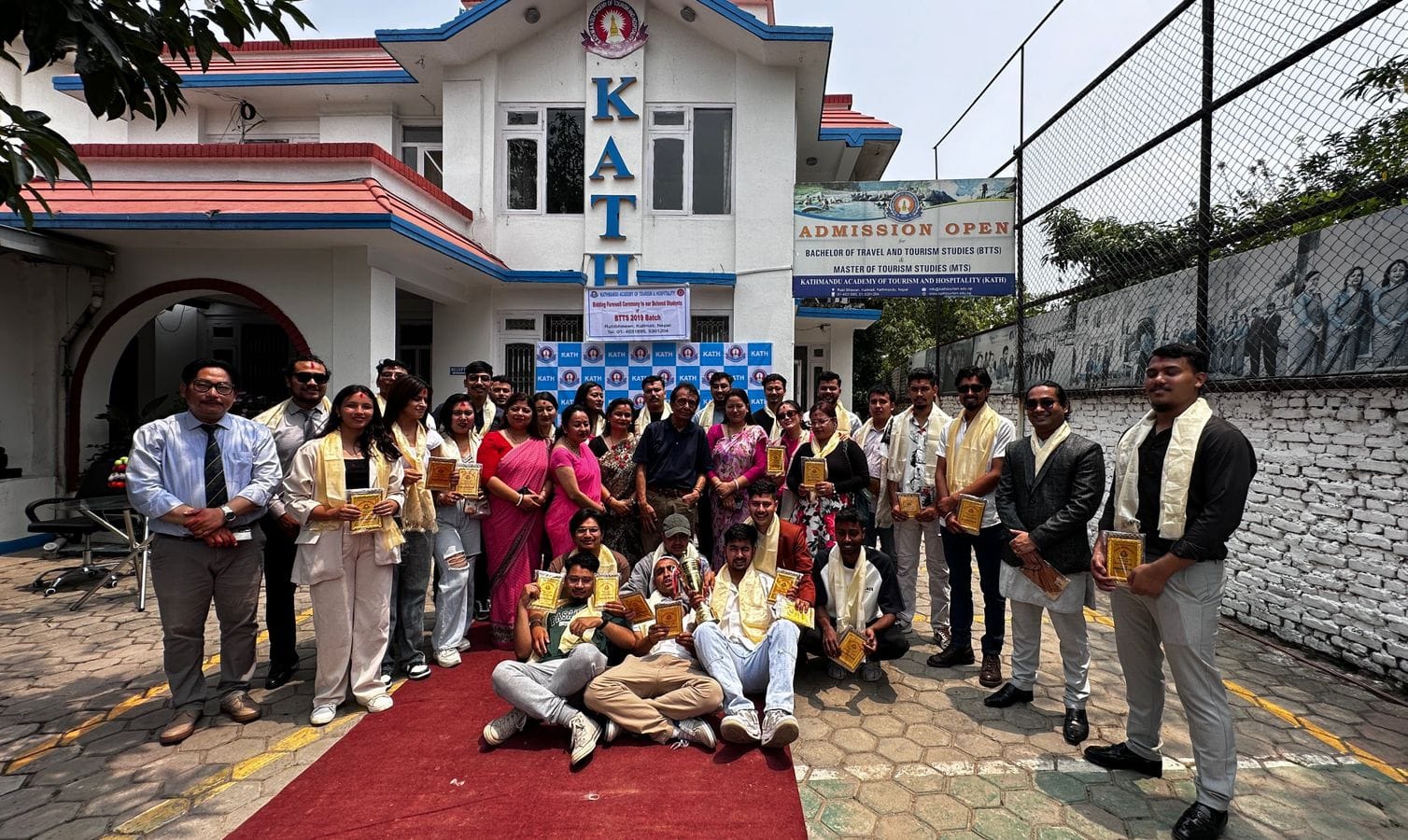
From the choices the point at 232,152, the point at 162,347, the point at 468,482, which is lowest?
the point at 468,482

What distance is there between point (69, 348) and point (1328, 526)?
480 inches

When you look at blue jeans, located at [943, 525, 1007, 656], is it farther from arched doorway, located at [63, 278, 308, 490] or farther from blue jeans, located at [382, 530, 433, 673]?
arched doorway, located at [63, 278, 308, 490]

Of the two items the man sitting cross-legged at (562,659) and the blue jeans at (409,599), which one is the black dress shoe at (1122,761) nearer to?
the man sitting cross-legged at (562,659)

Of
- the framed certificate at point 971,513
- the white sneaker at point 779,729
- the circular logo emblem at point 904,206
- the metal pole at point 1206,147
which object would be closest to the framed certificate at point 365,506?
the white sneaker at point 779,729

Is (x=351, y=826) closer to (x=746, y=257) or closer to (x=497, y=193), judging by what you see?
(x=746, y=257)

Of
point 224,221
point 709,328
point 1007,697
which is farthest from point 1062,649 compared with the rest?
point 224,221

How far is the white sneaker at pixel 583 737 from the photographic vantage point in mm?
2995

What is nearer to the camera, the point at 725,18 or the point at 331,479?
the point at 331,479

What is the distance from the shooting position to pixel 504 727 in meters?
3.22

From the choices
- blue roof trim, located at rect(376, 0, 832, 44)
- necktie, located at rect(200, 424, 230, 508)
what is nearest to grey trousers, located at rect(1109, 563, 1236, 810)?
necktie, located at rect(200, 424, 230, 508)

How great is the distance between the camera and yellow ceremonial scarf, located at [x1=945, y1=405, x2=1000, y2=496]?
4137 millimetres

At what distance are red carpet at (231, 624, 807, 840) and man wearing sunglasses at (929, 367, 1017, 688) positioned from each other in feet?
5.55

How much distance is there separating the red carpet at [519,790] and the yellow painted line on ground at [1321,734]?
214cm

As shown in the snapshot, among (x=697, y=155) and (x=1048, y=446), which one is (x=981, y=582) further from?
(x=697, y=155)
